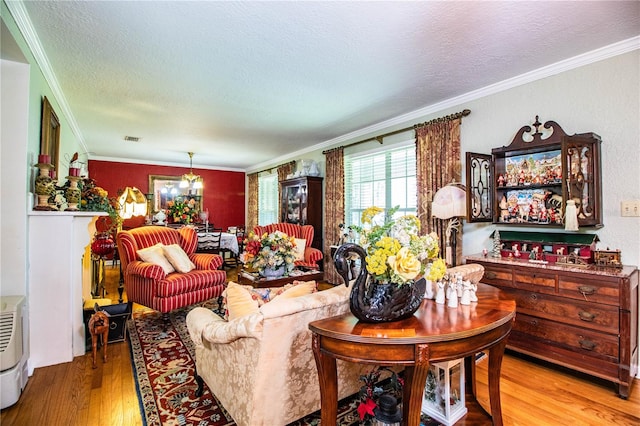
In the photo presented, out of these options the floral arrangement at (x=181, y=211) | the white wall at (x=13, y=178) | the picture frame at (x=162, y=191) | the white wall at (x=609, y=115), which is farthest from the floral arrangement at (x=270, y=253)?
the picture frame at (x=162, y=191)

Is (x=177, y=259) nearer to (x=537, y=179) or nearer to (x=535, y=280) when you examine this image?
(x=535, y=280)

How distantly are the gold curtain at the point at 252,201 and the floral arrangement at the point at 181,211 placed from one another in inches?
63.2

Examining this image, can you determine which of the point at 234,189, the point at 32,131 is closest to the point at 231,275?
the point at 234,189

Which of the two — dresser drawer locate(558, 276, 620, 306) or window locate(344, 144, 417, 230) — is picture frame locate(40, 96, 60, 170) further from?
dresser drawer locate(558, 276, 620, 306)

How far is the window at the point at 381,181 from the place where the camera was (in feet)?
14.7

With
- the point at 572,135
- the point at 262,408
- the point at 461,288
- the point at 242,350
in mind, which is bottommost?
the point at 262,408

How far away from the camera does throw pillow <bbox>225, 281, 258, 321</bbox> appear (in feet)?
5.91

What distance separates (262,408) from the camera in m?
1.68

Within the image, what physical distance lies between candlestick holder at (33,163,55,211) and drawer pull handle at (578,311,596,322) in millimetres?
4456

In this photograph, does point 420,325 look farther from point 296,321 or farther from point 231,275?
point 231,275

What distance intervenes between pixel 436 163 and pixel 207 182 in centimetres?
693

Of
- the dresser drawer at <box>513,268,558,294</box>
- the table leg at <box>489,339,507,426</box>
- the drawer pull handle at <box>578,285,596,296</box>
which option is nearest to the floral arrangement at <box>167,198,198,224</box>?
the dresser drawer at <box>513,268,558,294</box>

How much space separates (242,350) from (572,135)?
3.21m

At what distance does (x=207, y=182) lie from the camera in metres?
9.05
